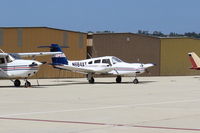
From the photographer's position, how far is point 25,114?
41.4ft

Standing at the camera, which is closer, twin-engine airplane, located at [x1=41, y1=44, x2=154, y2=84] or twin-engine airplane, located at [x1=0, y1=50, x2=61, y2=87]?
twin-engine airplane, located at [x1=0, y1=50, x2=61, y2=87]

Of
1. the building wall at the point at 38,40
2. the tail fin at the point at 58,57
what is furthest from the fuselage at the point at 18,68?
the building wall at the point at 38,40

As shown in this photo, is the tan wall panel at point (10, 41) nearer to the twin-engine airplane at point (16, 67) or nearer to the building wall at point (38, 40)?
the building wall at point (38, 40)

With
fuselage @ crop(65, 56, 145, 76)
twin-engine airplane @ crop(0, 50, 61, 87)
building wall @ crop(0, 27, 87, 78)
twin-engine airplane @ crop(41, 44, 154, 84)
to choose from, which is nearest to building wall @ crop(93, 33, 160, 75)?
building wall @ crop(0, 27, 87, 78)

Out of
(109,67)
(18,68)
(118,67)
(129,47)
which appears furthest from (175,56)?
(18,68)

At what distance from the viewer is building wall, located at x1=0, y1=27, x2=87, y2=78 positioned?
43.0 metres

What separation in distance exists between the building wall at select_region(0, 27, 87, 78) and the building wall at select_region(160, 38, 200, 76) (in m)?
17.7

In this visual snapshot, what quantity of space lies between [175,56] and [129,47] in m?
10.7

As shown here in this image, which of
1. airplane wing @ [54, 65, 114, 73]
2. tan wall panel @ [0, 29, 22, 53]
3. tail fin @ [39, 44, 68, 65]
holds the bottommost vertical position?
airplane wing @ [54, 65, 114, 73]

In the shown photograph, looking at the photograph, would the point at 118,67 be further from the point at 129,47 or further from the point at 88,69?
the point at 129,47

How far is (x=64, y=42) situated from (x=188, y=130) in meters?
38.2

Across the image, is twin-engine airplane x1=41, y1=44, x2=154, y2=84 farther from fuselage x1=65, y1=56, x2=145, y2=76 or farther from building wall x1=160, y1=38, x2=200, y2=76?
building wall x1=160, y1=38, x2=200, y2=76

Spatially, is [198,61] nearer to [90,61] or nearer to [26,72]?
[90,61]

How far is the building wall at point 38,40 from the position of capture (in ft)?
141
